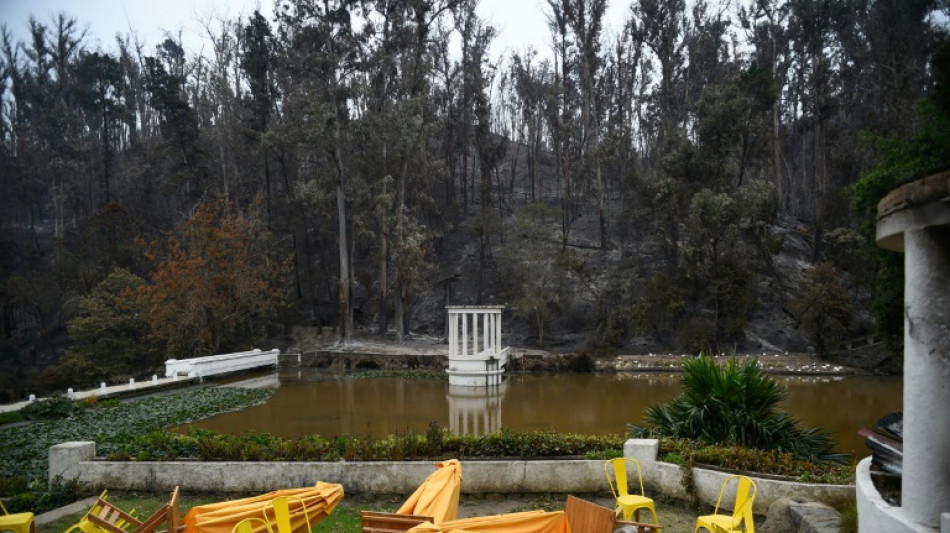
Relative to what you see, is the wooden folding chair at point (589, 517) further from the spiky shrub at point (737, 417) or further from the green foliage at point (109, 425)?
the green foliage at point (109, 425)

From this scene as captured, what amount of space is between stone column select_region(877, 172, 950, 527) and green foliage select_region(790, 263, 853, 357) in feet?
85.3

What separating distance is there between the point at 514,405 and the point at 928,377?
15.4 m

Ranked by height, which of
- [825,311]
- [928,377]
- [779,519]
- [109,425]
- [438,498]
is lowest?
[109,425]

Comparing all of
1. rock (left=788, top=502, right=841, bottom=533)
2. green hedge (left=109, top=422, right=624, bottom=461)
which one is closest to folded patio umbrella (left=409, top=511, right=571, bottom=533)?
rock (left=788, top=502, right=841, bottom=533)

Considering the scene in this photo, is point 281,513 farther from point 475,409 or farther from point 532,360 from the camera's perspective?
point 532,360

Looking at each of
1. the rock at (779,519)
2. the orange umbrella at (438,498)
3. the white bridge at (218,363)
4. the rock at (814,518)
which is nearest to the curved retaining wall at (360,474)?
the rock at (779,519)

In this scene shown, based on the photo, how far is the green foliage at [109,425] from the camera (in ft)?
37.4

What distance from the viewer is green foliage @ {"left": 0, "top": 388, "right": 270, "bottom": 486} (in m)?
11.4

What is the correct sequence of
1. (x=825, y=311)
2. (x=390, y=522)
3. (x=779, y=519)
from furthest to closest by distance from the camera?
(x=825, y=311)
(x=779, y=519)
(x=390, y=522)

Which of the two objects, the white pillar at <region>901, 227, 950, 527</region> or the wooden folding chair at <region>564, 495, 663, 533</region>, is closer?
the white pillar at <region>901, 227, 950, 527</region>

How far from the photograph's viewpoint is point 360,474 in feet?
30.3

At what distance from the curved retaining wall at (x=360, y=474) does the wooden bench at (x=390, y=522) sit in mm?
3505

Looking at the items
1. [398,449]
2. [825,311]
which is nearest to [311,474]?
[398,449]

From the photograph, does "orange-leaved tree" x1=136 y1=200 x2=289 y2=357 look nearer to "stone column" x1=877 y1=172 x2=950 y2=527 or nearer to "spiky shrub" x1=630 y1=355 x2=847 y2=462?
"spiky shrub" x1=630 y1=355 x2=847 y2=462
